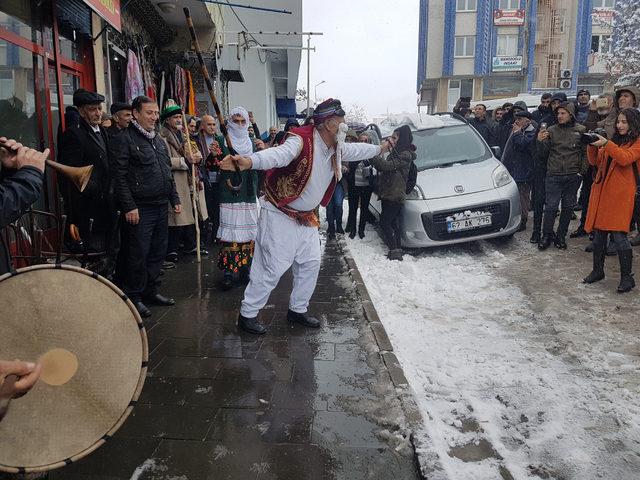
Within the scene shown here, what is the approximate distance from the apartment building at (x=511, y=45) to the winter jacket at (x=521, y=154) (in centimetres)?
3079

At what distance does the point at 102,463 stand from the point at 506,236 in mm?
6849

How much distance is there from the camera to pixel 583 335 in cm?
476

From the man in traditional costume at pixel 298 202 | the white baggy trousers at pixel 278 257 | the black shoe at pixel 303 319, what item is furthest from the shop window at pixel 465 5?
the black shoe at pixel 303 319

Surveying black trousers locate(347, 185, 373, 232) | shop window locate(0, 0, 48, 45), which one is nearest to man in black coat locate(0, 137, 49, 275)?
shop window locate(0, 0, 48, 45)

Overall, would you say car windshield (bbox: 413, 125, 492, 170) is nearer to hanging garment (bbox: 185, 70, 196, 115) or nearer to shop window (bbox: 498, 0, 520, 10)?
hanging garment (bbox: 185, 70, 196, 115)

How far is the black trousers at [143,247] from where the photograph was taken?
5.01 meters

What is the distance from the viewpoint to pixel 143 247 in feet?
16.7

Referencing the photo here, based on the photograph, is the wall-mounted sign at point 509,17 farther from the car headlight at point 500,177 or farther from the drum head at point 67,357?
the drum head at point 67,357

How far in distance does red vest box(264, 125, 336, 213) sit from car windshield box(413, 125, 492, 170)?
4.31 metres

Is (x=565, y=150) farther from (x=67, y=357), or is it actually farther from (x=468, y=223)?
(x=67, y=357)

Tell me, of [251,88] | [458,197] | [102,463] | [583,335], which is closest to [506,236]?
[458,197]

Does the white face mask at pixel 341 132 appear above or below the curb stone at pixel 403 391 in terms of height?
above

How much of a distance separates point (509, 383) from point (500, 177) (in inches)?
191

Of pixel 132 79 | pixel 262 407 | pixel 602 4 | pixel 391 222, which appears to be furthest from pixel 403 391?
pixel 602 4
